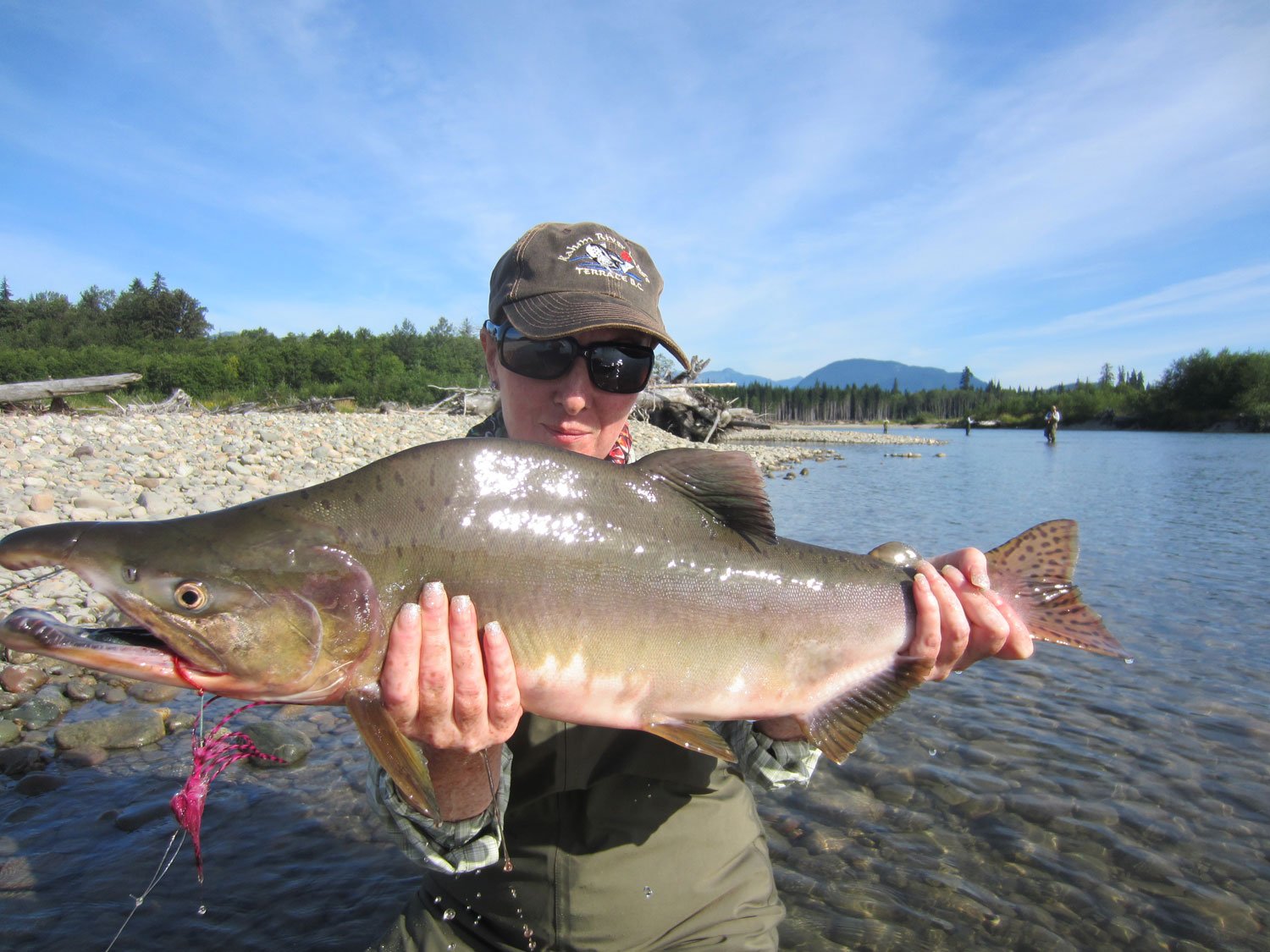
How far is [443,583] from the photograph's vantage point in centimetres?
205

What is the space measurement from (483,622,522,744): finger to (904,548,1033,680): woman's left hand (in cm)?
142

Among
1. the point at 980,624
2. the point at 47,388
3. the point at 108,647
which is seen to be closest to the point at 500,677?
the point at 108,647

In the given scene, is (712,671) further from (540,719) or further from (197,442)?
(197,442)

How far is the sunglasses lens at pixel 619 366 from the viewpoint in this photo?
299 centimetres

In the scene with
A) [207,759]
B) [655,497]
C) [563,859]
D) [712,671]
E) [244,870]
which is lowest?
[244,870]

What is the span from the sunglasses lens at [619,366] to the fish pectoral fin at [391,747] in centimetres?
150

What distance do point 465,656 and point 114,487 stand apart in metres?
10.1

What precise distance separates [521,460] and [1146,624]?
883 cm

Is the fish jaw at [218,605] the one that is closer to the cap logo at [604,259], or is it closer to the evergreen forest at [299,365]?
the cap logo at [604,259]

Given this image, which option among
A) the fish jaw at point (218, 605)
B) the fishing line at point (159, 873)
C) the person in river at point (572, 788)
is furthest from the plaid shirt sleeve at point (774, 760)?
the fishing line at point (159, 873)

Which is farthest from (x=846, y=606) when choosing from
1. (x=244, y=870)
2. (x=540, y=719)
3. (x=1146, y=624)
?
(x=1146, y=624)

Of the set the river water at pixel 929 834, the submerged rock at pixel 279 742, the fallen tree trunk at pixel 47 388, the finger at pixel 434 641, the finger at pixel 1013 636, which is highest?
the fallen tree trunk at pixel 47 388

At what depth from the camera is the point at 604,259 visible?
119 inches

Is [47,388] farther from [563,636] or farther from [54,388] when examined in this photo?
[563,636]
